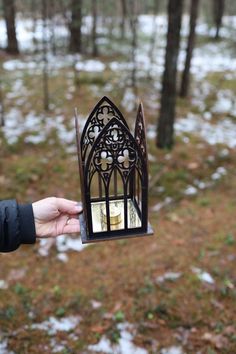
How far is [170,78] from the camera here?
610 centimetres

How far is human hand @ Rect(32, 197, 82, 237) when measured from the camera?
238cm

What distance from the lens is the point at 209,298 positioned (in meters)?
4.03

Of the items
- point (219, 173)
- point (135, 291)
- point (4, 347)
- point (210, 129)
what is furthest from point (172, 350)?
point (210, 129)

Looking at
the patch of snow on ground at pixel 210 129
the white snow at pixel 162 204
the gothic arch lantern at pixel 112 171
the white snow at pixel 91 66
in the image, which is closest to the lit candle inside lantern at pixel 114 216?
the gothic arch lantern at pixel 112 171

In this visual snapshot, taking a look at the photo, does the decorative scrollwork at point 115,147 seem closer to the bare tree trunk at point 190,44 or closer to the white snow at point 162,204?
Result: the white snow at point 162,204

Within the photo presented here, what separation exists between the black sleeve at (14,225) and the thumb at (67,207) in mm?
206

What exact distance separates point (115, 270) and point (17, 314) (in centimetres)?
128

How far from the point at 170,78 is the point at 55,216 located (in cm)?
434

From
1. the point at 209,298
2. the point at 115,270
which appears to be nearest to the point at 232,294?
the point at 209,298

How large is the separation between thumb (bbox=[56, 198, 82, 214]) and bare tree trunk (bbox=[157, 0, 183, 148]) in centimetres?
428

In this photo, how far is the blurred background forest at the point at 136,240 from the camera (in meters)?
3.69

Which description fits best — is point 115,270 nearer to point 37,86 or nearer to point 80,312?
point 80,312

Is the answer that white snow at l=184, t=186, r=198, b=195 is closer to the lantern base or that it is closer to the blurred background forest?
the blurred background forest

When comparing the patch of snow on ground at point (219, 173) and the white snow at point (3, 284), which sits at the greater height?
the patch of snow on ground at point (219, 173)
